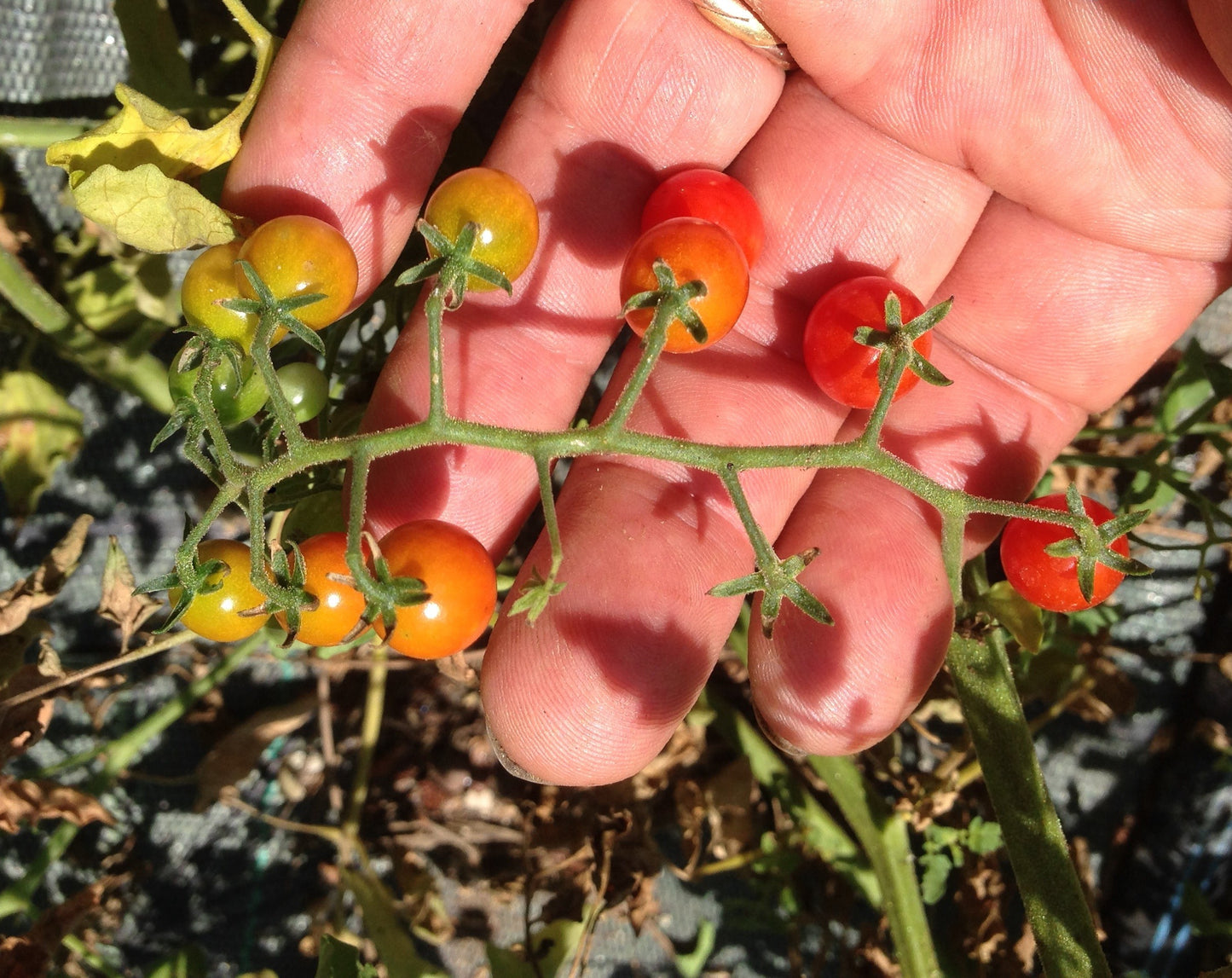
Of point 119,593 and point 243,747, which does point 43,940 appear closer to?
point 243,747

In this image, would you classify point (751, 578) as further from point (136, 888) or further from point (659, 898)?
point (136, 888)

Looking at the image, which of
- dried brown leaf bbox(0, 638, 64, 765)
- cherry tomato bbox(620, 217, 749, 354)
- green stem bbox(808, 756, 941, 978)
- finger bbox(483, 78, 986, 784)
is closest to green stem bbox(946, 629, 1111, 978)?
green stem bbox(808, 756, 941, 978)

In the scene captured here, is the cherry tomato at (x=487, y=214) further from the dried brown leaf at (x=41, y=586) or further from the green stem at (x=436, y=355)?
the dried brown leaf at (x=41, y=586)

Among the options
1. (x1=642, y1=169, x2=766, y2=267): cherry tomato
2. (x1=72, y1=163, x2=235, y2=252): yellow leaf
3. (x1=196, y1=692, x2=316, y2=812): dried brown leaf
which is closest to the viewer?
(x1=72, y1=163, x2=235, y2=252): yellow leaf

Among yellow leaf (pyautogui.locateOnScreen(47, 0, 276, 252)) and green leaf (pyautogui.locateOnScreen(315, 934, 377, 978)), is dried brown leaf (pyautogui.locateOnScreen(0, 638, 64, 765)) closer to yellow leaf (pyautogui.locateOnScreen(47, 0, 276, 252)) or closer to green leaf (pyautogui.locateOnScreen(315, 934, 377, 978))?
green leaf (pyautogui.locateOnScreen(315, 934, 377, 978))

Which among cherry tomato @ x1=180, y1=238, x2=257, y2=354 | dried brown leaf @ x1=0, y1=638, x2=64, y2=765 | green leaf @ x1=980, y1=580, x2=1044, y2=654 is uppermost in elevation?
cherry tomato @ x1=180, y1=238, x2=257, y2=354

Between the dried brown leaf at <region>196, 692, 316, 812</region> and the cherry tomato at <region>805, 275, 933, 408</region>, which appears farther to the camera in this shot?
the dried brown leaf at <region>196, 692, 316, 812</region>

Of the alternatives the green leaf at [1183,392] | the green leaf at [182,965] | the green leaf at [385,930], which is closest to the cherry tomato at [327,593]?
the green leaf at [385,930]
